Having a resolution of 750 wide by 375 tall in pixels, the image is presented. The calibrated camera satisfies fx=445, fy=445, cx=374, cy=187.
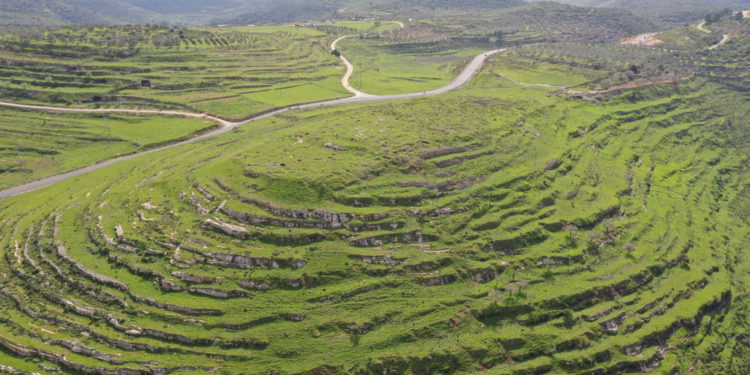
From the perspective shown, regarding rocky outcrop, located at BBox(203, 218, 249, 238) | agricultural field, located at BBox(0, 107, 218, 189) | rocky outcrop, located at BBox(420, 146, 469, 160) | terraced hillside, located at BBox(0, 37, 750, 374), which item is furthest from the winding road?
rocky outcrop, located at BBox(420, 146, 469, 160)

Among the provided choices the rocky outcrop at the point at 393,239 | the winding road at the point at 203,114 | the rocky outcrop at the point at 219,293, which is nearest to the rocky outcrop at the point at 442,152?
the rocky outcrop at the point at 393,239

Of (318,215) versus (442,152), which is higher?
(442,152)

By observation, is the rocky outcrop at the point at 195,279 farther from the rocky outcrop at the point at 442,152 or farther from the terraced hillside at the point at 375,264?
Answer: the rocky outcrop at the point at 442,152

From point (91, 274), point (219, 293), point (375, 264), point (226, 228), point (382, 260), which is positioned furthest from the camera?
point (226, 228)

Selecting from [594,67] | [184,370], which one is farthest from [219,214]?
[594,67]

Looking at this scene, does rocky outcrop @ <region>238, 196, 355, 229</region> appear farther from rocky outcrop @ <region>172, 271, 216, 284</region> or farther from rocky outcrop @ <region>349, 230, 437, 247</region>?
rocky outcrop @ <region>172, 271, 216, 284</region>

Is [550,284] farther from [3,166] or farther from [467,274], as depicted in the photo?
[3,166]

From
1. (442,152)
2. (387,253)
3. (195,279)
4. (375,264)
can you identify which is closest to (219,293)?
(195,279)

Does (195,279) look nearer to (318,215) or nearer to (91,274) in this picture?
(91,274)
